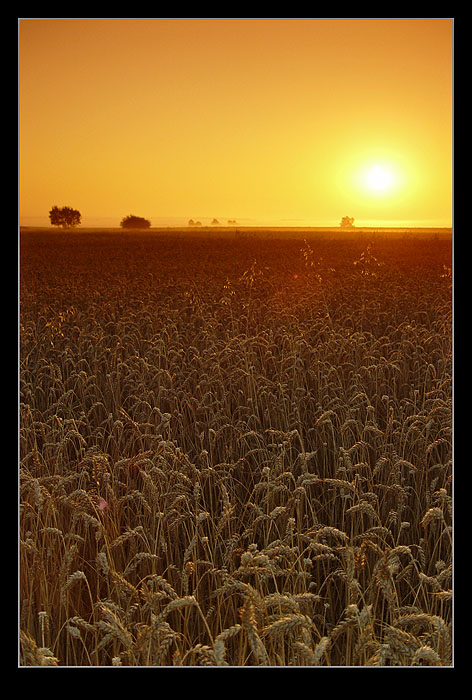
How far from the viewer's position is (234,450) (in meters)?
3.58

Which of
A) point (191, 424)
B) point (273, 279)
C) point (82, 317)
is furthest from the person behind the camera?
point (82, 317)

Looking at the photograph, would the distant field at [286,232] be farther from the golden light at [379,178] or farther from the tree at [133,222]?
the golden light at [379,178]

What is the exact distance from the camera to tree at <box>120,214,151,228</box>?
11.5 ft

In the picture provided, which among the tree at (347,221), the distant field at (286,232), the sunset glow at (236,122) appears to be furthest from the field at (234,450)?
the sunset glow at (236,122)

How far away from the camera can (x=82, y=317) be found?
15.9 ft

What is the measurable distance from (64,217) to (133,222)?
13.1 inches

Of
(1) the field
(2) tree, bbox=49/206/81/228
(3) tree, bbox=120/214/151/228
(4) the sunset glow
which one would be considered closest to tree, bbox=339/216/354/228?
(4) the sunset glow

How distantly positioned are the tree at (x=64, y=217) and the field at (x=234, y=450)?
0.11 meters

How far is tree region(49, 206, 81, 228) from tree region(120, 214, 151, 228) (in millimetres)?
224

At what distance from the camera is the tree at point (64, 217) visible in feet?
11.2

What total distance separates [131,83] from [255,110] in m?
0.62
